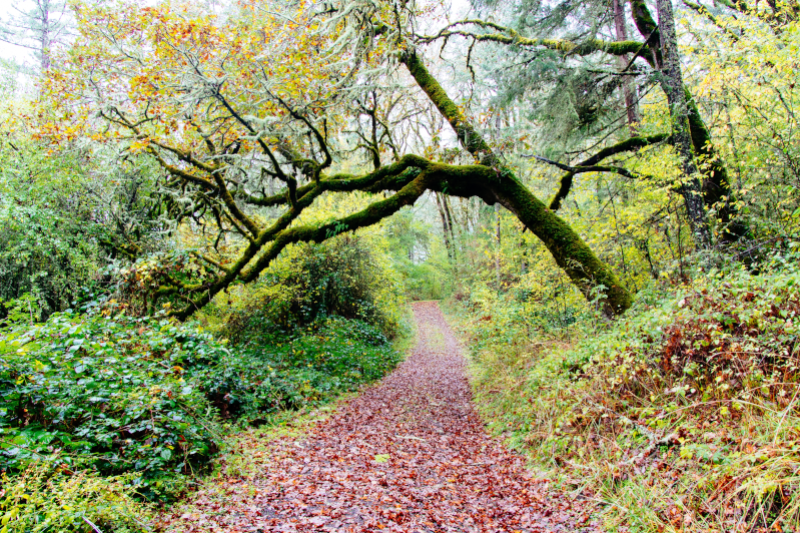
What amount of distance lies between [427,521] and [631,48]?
6962 mm

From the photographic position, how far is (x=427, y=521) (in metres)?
3.21

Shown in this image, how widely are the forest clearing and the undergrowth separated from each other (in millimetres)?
28

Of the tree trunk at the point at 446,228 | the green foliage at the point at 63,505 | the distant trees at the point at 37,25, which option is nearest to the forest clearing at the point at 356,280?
the green foliage at the point at 63,505

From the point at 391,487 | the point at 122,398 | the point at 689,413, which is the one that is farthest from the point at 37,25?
the point at 689,413

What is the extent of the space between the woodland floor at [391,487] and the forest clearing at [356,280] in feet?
0.12

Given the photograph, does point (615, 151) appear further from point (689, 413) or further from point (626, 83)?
point (689, 413)

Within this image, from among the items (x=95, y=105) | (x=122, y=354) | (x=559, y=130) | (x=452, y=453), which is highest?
(x=95, y=105)

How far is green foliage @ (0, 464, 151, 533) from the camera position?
7.68ft

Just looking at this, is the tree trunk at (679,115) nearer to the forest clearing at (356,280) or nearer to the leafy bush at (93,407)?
the forest clearing at (356,280)

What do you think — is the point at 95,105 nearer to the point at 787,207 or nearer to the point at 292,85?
the point at 292,85

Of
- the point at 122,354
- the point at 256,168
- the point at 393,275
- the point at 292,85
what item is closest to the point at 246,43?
the point at 292,85

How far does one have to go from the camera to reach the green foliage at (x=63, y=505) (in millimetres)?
2342

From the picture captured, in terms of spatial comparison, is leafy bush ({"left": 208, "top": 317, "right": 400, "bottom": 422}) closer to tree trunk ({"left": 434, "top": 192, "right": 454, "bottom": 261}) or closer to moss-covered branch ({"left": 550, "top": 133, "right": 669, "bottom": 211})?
moss-covered branch ({"left": 550, "top": 133, "right": 669, "bottom": 211})

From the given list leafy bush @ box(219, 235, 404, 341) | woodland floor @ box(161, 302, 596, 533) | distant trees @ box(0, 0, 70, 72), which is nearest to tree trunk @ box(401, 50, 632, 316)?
woodland floor @ box(161, 302, 596, 533)
